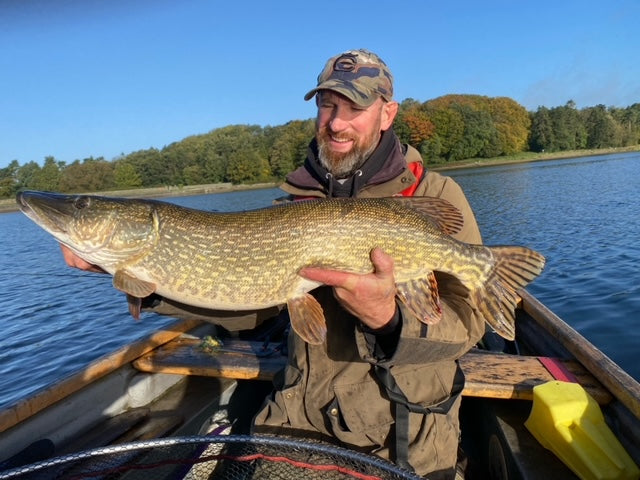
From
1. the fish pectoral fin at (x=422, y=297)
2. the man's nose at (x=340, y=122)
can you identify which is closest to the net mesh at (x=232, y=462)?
the fish pectoral fin at (x=422, y=297)

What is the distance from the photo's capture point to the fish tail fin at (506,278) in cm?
212

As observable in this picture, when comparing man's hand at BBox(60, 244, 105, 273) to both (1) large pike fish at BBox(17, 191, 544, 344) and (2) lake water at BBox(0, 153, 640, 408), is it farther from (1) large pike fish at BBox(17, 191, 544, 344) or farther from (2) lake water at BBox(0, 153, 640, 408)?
(2) lake water at BBox(0, 153, 640, 408)

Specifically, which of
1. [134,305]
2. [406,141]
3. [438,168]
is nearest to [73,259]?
[134,305]

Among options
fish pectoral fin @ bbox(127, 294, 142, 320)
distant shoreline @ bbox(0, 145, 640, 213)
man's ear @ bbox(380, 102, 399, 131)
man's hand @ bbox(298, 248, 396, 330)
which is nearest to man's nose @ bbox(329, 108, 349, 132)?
man's ear @ bbox(380, 102, 399, 131)

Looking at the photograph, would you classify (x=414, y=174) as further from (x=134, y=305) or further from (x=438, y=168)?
(x=438, y=168)

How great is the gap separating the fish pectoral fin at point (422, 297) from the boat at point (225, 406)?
65 centimetres

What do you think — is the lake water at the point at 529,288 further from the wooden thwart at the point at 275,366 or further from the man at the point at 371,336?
the man at the point at 371,336

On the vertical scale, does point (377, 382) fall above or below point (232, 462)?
above

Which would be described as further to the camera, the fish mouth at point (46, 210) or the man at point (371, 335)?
the fish mouth at point (46, 210)

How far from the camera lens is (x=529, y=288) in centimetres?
792

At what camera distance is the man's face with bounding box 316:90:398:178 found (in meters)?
2.33

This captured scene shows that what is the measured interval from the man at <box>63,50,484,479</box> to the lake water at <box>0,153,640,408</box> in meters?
2.08

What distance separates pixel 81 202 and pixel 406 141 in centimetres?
6110

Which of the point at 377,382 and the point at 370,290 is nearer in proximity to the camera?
the point at 370,290
